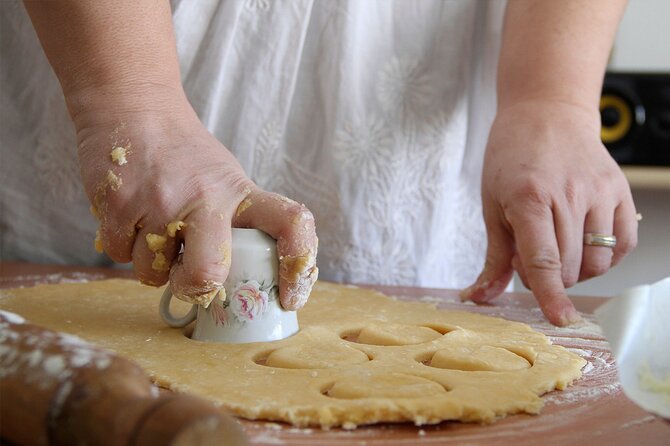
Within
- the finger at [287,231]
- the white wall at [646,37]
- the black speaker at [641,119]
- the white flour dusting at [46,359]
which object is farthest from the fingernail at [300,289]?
the white wall at [646,37]

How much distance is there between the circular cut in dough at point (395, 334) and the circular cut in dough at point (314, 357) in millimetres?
59

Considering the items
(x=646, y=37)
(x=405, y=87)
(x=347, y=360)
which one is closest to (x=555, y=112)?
(x=405, y=87)

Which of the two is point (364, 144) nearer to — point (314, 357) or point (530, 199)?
point (530, 199)

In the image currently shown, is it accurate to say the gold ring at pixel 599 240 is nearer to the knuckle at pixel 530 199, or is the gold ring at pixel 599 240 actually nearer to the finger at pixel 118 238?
the knuckle at pixel 530 199

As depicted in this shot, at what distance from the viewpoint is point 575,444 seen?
64 centimetres

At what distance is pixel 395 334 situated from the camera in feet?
3.09

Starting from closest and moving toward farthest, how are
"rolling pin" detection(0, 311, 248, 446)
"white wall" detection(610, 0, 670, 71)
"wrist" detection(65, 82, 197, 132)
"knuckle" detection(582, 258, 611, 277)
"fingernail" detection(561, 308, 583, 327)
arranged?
1. "rolling pin" detection(0, 311, 248, 446)
2. "wrist" detection(65, 82, 197, 132)
3. "fingernail" detection(561, 308, 583, 327)
4. "knuckle" detection(582, 258, 611, 277)
5. "white wall" detection(610, 0, 670, 71)

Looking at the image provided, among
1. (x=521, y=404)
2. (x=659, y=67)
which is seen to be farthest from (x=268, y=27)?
(x=659, y=67)

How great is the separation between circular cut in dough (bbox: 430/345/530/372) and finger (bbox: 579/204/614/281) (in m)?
0.37

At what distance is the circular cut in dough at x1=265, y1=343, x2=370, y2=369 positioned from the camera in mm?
817

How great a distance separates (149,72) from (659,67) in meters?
2.46

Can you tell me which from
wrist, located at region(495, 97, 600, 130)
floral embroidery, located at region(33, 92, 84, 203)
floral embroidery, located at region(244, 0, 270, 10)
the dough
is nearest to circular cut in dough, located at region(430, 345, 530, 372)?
the dough

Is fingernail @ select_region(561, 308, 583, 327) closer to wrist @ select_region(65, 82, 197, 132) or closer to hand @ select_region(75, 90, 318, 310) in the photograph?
hand @ select_region(75, 90, 318, 310)

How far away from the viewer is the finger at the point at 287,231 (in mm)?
862
